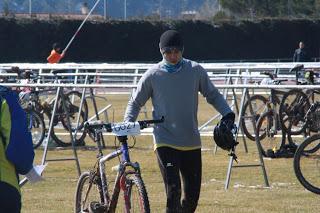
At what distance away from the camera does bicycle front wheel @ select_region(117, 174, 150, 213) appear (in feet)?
28.6

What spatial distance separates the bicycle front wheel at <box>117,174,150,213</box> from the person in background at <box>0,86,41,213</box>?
7.46ft

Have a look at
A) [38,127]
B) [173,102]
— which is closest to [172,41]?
[173,102]

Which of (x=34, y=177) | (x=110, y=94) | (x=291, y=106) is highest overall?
(x=34, y=177)

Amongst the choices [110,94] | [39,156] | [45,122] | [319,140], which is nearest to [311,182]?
[319,140]

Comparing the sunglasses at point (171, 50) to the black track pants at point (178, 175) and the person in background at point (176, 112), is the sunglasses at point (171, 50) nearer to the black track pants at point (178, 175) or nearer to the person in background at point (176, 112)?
the person in background at point (176, 112)

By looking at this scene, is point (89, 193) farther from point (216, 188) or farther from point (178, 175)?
point (216, 188)

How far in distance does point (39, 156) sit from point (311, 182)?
6.19m

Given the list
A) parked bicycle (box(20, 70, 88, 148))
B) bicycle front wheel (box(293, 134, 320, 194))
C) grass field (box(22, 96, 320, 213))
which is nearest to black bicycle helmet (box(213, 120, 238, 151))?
grass field (box(22, 96, 320, 213))

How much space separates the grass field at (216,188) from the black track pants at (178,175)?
94.5 inches

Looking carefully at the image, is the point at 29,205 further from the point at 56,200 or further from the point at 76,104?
the point at 76,104

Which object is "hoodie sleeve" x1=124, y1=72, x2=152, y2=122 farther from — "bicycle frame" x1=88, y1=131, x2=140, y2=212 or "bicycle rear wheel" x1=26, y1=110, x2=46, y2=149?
"bicycle rear wheel" x1=26, y1=110, x2=46, y2=149

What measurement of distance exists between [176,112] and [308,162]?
4.58 metres

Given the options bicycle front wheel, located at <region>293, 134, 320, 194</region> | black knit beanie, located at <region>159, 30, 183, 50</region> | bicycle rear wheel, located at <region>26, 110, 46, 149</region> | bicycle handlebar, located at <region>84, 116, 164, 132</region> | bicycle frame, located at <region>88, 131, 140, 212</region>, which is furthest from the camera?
bicycle rear wheel, located at <region>26, 110, 46, 149</region>

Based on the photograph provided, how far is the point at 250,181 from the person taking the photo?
14.8 meters
